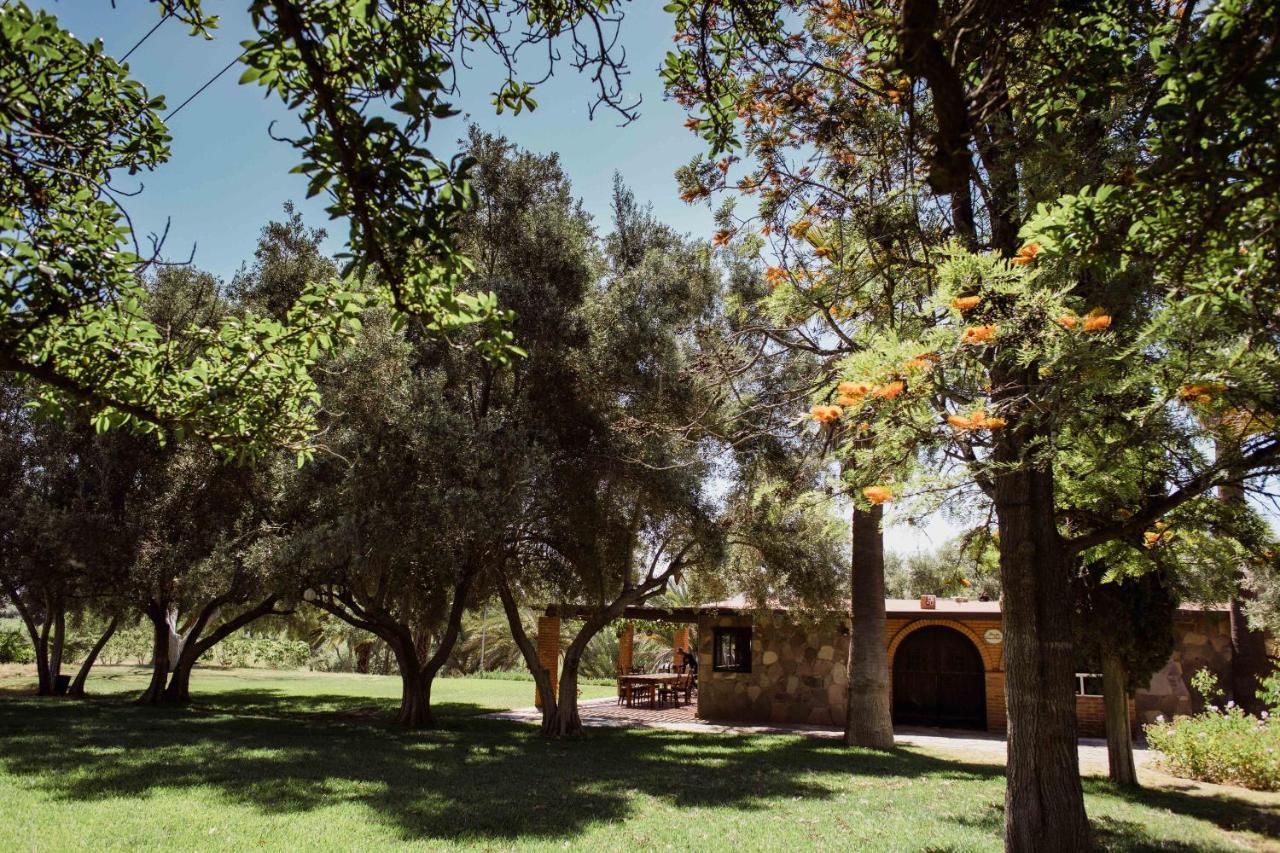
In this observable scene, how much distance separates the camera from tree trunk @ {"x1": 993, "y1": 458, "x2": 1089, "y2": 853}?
5.39 metres

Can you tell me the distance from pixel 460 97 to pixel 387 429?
29.6 ft

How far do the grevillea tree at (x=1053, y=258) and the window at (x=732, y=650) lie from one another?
12.8m

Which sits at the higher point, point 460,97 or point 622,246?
point 622,246

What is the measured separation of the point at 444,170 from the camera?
2.37m

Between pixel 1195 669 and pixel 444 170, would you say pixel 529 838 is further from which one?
pixel 1195 669

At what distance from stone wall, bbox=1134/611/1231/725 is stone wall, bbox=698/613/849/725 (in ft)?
19.5

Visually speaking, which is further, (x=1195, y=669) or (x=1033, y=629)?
(x=1195, y=669)

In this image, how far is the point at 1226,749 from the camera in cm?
999

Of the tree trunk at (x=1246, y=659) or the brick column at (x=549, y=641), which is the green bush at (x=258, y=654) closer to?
the brick column at (x=549, y=641)

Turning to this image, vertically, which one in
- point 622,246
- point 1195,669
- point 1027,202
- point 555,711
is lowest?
point 555,711

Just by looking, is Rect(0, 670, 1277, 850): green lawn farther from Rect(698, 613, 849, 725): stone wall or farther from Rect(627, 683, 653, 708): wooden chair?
Rect(627, 683, 653, 708): wooden chair

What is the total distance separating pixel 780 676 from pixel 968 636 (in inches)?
172

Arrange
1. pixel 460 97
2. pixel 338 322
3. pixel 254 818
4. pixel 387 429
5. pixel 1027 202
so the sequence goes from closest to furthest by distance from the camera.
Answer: pixel 460 97
pixel 338 322
pixel 1027 202
pixel 254 818
pixel 387 429

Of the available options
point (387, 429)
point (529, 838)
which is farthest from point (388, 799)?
point (387, 429)
